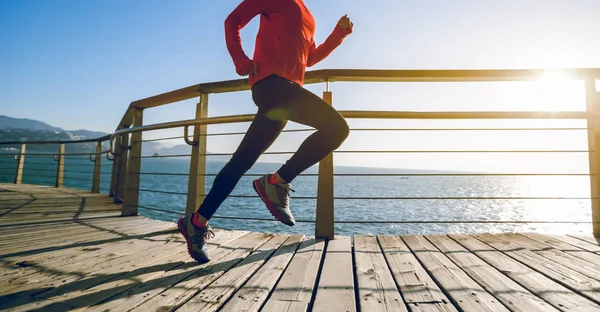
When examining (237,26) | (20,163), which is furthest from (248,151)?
(20,163)

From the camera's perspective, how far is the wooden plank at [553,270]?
109cm

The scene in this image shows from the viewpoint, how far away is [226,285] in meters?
1.13

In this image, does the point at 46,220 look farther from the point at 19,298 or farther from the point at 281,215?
the point at 281,215

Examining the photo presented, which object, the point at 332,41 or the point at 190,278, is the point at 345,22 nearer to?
the point at 332,41

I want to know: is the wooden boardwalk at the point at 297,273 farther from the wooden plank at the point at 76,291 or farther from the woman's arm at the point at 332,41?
the woman's arm at the point at 332,41

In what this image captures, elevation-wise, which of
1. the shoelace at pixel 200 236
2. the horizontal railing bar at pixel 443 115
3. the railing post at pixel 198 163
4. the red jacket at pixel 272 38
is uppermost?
the red jacket at pixel 272 38

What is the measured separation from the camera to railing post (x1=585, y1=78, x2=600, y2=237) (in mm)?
2029

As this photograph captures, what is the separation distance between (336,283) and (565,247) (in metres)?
1.39

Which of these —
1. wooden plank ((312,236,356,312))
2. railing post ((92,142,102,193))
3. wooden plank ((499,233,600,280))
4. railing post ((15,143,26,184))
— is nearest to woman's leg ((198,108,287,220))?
wooden plank ((312,236,356,312))

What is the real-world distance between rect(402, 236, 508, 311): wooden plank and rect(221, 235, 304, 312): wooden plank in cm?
58

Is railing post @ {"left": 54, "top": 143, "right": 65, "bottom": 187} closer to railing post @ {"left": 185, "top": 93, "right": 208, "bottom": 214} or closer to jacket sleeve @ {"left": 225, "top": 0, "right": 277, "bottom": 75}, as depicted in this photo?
railing post @ {"left": 185, "top": 93, "right": 208, "bottom": 214}

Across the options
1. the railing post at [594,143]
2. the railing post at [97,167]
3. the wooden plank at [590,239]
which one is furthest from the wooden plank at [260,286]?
the railing post at [97,167]

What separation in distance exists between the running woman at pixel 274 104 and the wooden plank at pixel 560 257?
42.9 inches

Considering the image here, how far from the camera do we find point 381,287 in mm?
1107
